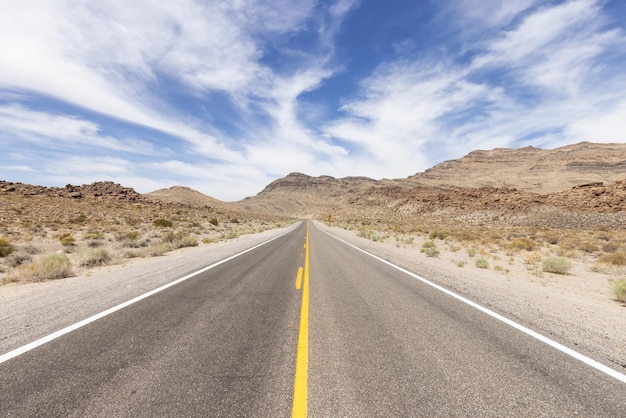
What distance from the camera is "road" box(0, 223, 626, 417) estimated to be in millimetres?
2734

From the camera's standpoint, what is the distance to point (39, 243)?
61.4 feet

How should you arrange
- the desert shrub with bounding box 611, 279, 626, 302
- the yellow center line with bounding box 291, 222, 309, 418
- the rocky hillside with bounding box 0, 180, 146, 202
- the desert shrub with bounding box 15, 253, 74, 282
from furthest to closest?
1. the rocky hillside with bounding box 0, 180, 146, 202
2. the desert shrub with bounding box 15, 253, 74, 282
3. the desert shrub with bounding box 611, 279, 626, 302
4. the yellow center line with bounding box 291, 222, 309, 418

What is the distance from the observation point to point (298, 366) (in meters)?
3.46

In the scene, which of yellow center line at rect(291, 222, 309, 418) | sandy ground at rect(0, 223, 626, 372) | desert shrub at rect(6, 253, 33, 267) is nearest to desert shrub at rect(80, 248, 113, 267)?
sandy ground at rect(0, 223, 626, 372)

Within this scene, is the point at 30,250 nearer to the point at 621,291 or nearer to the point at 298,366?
the point at 298,366

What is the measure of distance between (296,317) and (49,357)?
342 cm

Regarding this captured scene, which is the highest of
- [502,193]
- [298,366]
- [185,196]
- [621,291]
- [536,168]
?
[536,168]

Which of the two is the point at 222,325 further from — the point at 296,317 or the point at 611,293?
the point at 611,293

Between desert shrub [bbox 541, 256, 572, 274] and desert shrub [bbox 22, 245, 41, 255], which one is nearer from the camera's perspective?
desert shrub [bbox 541, 256, 572, 274]

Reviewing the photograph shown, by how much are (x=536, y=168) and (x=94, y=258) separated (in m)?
167

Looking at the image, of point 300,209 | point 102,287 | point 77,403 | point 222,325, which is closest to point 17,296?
point 102,287

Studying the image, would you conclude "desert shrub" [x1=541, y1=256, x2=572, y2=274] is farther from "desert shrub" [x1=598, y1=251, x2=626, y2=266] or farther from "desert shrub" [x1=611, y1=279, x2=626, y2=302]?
"desert shrub" [x1=611, y1=279, x2=626, y2=302]

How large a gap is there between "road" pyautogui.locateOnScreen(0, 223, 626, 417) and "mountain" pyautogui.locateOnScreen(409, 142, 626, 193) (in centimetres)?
12767

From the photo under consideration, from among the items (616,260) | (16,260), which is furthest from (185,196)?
(616,260)
